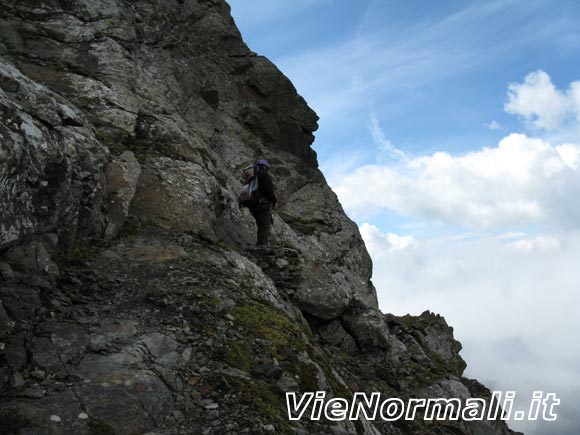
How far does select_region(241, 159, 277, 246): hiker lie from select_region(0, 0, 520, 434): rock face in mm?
1092

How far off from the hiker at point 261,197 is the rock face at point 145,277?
3.58ft

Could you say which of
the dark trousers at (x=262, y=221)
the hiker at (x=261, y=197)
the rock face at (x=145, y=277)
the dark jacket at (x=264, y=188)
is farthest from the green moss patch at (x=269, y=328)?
the dark jacket at (x=264, y=188)

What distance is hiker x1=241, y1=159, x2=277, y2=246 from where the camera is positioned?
19859 millimetres

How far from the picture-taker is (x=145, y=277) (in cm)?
1260

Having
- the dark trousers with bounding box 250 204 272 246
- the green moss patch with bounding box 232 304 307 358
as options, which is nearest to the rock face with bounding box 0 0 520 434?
the green moss patch with bounding box 232 304 307 358

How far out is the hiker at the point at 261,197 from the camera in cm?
1986

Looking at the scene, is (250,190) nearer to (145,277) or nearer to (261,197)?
(261,197)

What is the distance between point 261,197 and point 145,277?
8119 mm

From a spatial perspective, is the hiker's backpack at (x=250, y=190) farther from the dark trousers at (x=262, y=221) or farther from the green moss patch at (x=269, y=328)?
the green moss patch at (x=269, y=328)

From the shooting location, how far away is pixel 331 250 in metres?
30.5

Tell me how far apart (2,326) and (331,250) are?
23544 mm

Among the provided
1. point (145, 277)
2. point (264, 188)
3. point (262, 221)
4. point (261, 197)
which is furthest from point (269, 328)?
point (264, 188)

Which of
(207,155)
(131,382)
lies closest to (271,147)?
(207,155)

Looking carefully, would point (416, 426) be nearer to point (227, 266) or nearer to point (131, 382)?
point (227, 266)
